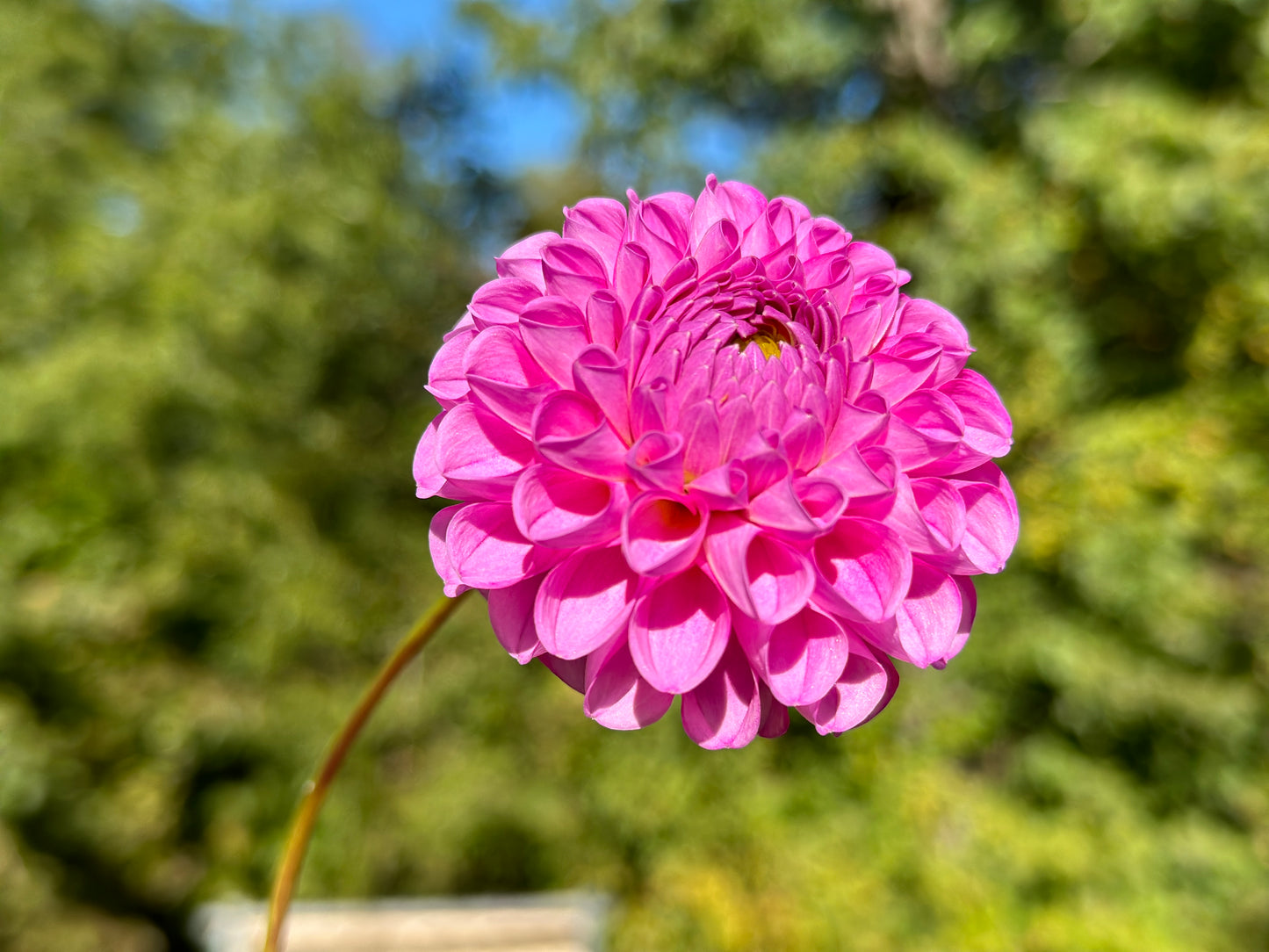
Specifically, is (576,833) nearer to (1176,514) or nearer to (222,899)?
(222,899)

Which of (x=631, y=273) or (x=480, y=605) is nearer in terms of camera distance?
(x=631, y=273)

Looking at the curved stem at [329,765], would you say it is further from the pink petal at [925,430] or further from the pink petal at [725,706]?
the pink petal at [925,430]

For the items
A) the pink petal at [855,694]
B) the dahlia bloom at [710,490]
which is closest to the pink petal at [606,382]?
the dahlia bloom at [710,490]

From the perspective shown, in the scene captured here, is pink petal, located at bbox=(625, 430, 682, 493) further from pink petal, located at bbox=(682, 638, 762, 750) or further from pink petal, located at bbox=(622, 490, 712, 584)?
pink petal, located at bbox=(682, 638, 762, 750)

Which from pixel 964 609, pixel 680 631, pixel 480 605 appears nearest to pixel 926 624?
pixel 964 609

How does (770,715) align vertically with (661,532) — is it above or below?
below

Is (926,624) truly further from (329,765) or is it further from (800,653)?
(329,765)

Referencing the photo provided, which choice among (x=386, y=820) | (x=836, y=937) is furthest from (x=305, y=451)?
(x=836, y=937)

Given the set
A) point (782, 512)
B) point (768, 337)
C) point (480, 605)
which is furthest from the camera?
point (480, 605)
